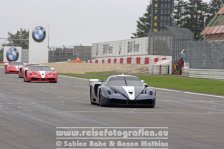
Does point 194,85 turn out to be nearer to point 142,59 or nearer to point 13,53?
point 142,59

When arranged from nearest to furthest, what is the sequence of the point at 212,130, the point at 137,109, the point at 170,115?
the point at 212,130 → the point at 170,115 → the point at 137,109

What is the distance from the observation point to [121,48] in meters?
76.0

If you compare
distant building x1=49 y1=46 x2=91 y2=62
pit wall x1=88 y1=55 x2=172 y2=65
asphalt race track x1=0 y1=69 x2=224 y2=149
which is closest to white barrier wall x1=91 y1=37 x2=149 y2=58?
pit wall x1=88 y1=55 x2=172 y2=65

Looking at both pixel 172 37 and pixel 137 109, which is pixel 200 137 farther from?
pixel 172 37

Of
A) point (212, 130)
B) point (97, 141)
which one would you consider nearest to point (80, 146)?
point (97, 141)

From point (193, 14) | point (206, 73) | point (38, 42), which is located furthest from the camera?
point (193, 14)

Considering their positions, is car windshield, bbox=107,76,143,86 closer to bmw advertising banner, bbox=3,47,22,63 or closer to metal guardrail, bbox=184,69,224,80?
metal guardrail, bbox=184,69,224,80

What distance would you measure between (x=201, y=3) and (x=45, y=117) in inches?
4286

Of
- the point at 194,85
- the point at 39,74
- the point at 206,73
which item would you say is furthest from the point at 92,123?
the point at 206,73

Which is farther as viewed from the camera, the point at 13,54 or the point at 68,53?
the point at 13,54

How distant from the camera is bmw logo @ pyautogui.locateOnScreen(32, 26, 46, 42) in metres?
87.4

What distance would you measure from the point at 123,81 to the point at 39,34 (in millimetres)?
68270

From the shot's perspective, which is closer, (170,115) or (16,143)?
(16,143)

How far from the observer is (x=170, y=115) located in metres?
16.8
